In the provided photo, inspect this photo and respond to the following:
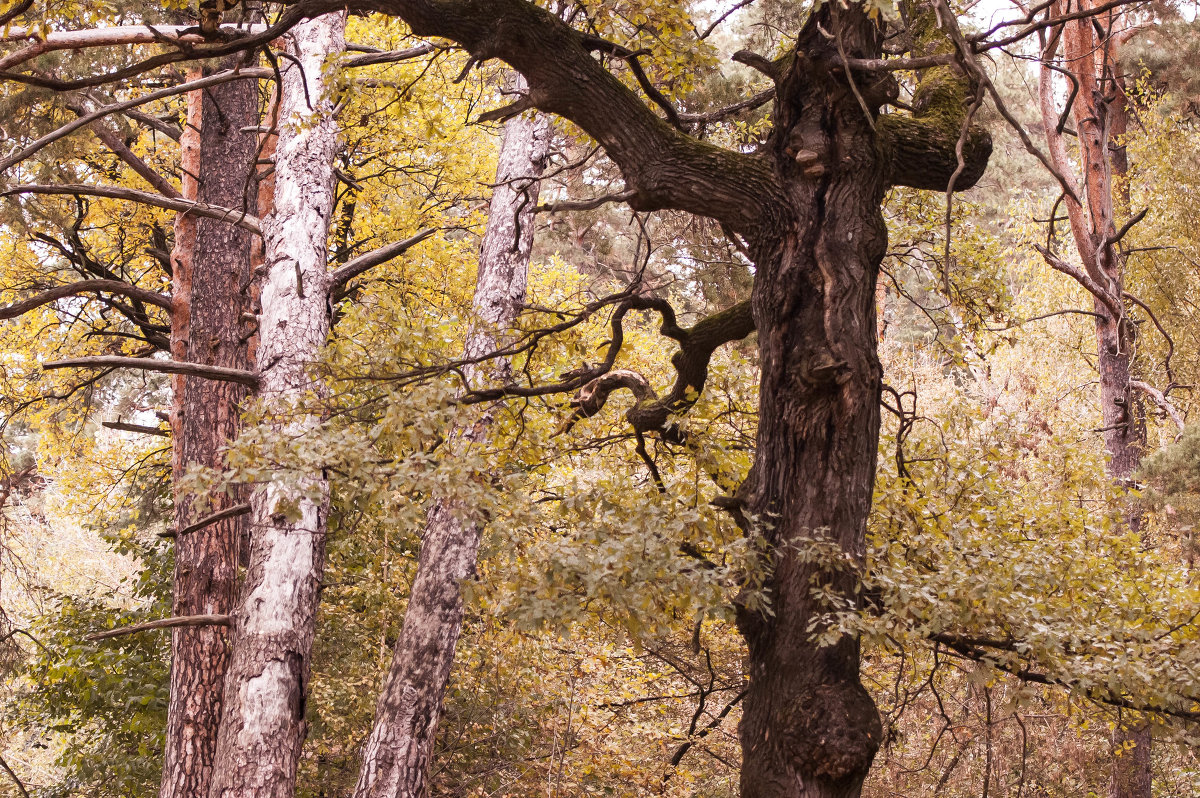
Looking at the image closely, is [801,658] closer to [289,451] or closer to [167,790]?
[289,451]

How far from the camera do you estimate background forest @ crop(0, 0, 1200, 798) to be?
15.3ft

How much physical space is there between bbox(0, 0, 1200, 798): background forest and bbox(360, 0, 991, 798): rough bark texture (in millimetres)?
159

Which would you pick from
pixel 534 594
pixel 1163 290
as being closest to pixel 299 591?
pixel 534 594

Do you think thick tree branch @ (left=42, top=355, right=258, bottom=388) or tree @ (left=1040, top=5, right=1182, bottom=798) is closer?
thick tree branch @ (left=42, top=355, right=258, bottom=388)

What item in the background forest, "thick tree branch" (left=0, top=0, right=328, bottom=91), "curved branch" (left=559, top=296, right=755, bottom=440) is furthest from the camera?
"curved branch" (left=559, top=296, right=755, bottom=440)

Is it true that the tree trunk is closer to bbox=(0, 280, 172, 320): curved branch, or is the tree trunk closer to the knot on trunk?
the knot on trunk

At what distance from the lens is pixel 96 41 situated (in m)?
5.50

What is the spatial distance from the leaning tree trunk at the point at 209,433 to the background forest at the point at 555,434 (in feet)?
0.13

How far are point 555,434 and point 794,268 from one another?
1.72 meters

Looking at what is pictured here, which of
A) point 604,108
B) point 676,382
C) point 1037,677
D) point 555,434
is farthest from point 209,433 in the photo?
point 1037,677

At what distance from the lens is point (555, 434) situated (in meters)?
5.73

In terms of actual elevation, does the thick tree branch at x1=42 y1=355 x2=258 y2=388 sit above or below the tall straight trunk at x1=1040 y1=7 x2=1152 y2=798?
below

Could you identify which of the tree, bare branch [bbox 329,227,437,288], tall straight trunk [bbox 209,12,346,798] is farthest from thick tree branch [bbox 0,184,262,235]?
the tree

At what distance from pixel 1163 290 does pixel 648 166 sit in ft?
45.5
